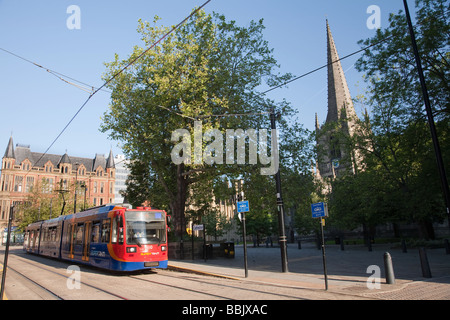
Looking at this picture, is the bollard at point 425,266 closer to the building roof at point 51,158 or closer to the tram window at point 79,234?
the tram window at point 79,234

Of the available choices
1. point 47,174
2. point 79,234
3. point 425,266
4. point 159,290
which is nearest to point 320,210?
point 425,266

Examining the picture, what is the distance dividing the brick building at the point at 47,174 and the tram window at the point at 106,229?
6321 centimetres

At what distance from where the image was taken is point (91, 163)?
102938 millimetres

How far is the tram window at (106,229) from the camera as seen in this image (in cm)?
1484

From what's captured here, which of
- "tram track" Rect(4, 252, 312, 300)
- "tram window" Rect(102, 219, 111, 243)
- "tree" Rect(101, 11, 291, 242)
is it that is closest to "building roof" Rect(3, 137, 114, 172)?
"tree" Rect(101, 11, 291, 242)

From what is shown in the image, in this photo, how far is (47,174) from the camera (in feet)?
298

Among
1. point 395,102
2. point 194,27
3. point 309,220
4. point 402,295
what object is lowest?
point 402,295

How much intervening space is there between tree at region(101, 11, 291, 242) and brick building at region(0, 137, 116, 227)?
55701 mm

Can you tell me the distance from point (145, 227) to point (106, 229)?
188cm

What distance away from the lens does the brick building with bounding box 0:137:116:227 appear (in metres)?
83.4

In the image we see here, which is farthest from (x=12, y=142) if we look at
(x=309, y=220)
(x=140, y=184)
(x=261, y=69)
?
(x=261, y=69)

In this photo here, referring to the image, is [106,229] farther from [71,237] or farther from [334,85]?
[334,85]
